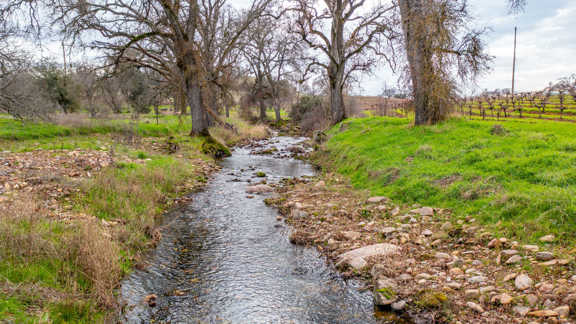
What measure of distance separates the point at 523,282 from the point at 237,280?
3867 millimetres

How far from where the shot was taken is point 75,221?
5.46 meters

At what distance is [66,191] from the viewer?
720 centimetres

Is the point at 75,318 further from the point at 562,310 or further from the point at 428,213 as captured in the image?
the point at 428,213

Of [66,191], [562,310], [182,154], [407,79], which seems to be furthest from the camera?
[182,154]

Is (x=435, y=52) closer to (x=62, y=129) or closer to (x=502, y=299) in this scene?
(x=502, y=299)

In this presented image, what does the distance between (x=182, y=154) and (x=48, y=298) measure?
1177 centimetres

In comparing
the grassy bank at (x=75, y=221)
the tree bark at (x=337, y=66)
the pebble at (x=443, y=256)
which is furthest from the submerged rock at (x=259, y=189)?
the tree bark at (x=337, y=66)

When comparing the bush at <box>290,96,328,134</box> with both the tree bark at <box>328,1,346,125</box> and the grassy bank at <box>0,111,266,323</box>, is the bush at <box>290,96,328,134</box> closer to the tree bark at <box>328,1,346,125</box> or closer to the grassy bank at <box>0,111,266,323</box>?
the tree bark at <box>328,1,346,125</box>

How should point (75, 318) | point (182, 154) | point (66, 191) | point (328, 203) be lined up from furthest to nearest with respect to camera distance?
point (182, 154) → point (328, 203) → point (66, 191) → point (75, 318)

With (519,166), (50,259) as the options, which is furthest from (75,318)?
(519,166)

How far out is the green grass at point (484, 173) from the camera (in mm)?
4820

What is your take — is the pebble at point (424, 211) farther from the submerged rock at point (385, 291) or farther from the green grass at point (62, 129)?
the green grass at point (62, 129)

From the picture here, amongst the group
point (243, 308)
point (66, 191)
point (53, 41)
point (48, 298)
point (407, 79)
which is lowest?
point (243, 308)

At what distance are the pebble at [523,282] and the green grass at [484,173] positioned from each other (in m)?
0.92
